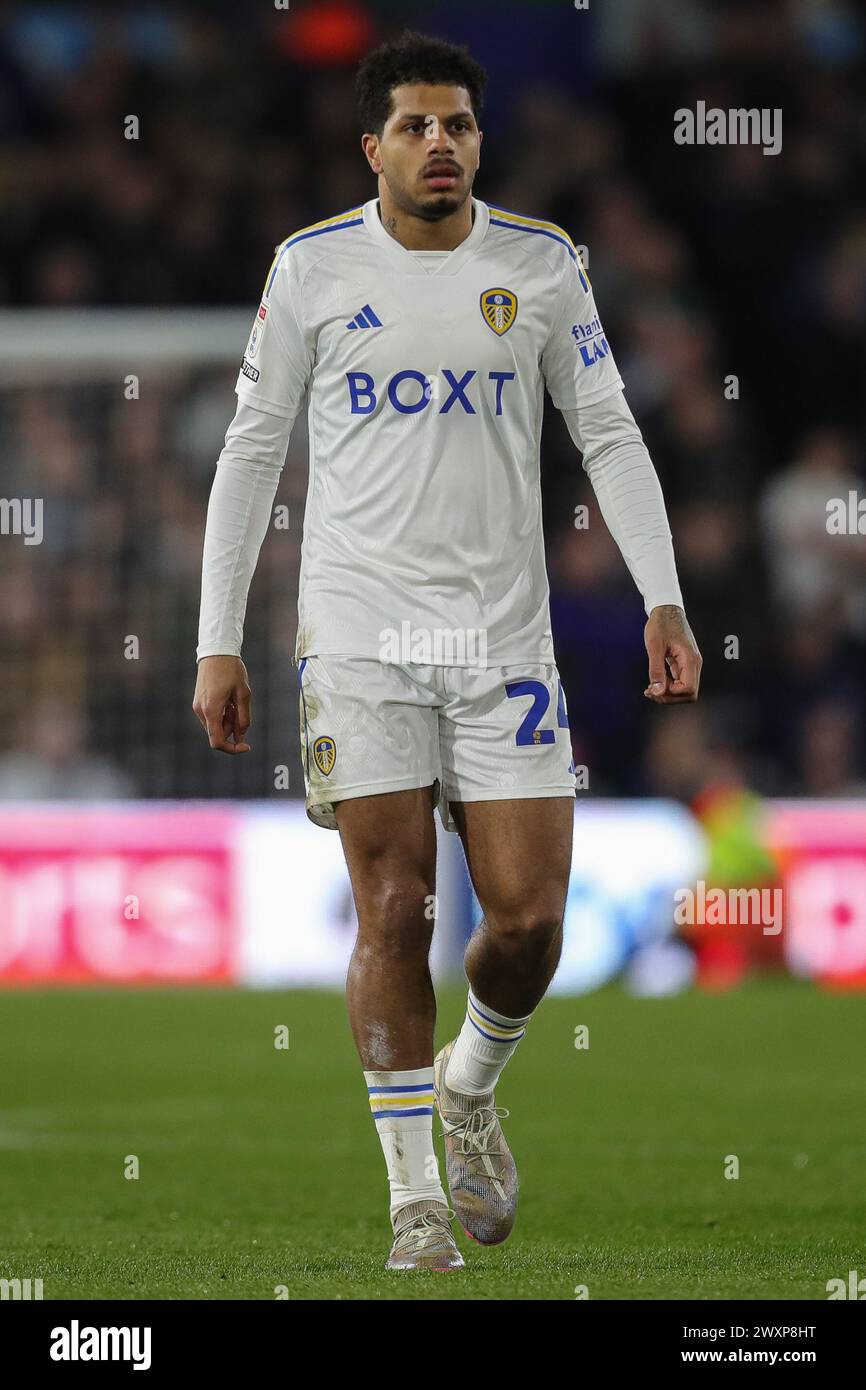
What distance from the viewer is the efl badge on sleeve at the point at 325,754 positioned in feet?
14.3

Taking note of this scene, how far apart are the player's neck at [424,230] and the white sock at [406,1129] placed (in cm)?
159

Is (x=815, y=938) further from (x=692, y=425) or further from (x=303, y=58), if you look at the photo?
(x=303, y=58)

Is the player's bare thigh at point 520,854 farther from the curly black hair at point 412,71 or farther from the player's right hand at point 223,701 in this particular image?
the curly black hair at point 412,71

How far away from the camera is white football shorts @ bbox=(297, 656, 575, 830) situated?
4.35m

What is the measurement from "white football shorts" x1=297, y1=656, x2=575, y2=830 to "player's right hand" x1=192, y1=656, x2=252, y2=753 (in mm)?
125

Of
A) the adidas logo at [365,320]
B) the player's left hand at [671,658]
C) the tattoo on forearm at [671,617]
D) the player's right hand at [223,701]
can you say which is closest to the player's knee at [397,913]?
the player's right hand at [223,701]

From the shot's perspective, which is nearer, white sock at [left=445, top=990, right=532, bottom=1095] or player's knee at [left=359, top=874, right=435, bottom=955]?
player's knee at [left=359, top=874, right=435, bottom=955]

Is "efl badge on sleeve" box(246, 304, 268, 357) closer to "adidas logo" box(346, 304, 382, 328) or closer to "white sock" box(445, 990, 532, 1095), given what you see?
"adidas logo" box(346, 304, 382, 328)

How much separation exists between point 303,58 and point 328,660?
37.7ft

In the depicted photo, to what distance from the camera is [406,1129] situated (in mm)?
4328

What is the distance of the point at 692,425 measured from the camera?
12.8m

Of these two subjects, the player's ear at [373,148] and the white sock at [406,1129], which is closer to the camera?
the white sock at [406,1129]

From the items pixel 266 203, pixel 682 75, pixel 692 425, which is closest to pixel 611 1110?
pixel 692 425

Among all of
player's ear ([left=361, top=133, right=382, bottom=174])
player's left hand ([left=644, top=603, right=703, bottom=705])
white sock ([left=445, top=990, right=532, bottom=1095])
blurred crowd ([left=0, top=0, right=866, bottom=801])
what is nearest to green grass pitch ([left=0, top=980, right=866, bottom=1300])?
white sock ([left=445, top=990, right=532, bottom=1095])
